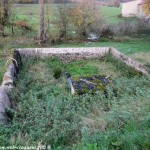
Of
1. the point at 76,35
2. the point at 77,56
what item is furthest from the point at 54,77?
the point at 76,35

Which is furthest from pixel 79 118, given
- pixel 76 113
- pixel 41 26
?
pixel 41 26

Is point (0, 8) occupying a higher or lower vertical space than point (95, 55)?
higher

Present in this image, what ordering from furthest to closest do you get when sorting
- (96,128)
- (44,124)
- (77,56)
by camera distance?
1. (77,56)
2. (44,124)
3. (96,128)

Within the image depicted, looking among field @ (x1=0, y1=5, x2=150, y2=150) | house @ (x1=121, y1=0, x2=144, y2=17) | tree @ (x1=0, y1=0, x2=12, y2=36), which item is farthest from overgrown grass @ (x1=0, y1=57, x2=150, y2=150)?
house @ (x1=121, y1=0, x2=144, y2=17)

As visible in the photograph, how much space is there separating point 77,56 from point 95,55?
114 centimetres

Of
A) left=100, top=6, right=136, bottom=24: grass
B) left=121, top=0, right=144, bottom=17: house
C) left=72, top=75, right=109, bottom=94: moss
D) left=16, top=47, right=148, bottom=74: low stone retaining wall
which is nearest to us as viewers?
left=72, top=75, right=109, bottom=94: moss

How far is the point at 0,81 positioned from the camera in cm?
1117

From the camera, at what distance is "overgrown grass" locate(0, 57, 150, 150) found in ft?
17.7

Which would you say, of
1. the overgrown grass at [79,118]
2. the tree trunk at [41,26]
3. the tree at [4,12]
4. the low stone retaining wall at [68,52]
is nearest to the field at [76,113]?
the overgrown grass at [79,118]

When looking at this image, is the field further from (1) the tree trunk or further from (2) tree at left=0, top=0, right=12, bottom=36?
(2) tree at left=0, top=0, right=12, bottom=36

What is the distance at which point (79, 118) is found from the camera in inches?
306

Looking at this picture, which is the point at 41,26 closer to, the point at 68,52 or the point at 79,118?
the point at 68,52

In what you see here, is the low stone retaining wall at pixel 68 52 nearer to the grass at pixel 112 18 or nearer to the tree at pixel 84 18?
the tree at pixel 84 18

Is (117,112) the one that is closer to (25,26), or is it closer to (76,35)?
(76,35)
